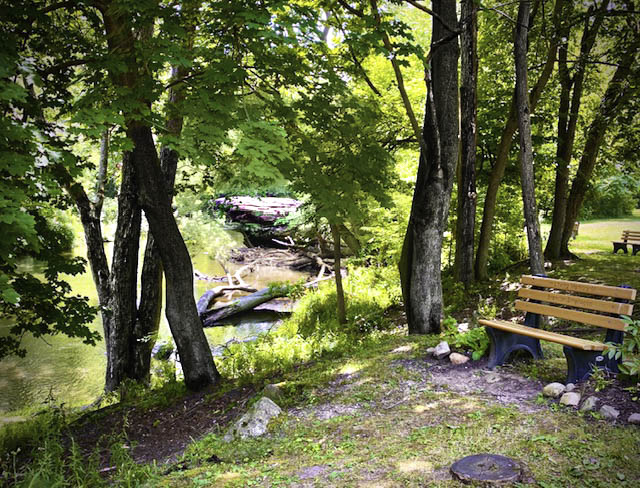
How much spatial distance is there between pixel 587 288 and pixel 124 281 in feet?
20.9

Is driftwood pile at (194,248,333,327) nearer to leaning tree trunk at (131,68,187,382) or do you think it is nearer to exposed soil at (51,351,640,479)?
leaning tree trunk at (131,68,187,382)

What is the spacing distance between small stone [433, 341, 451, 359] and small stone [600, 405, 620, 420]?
200 centimetres

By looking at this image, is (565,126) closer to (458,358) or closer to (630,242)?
(630,242)

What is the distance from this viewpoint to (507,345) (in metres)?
5.05

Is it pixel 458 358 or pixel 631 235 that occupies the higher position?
pixel 631 235

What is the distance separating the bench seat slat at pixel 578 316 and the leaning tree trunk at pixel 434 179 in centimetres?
168

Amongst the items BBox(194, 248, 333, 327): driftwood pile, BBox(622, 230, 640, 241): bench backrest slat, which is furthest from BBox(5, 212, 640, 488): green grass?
BBox(622, 230, 640, 241): bench backrest slat

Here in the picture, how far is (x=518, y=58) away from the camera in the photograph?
6.66 meters

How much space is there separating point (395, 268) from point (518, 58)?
596 cm

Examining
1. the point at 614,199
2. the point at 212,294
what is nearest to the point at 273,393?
the point at 212,294

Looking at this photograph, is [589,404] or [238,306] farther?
[238,306]

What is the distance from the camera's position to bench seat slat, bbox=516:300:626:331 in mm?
4074

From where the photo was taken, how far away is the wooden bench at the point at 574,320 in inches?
163

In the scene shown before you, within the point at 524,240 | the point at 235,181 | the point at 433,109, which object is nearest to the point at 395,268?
the point at 524,240
